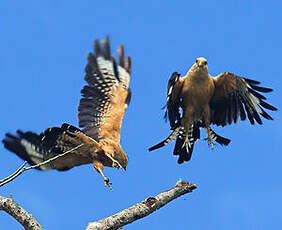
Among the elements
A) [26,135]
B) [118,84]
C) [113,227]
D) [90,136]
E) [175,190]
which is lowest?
[113,227]

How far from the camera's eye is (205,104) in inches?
321

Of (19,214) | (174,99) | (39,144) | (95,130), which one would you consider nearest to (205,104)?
(174,99)

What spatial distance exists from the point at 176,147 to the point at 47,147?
2.75 m

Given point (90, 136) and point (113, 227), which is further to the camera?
point (90, 136)

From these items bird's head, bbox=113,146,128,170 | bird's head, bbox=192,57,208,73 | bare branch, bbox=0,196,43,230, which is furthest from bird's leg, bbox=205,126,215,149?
bare branch, bbox=0,196,43,230

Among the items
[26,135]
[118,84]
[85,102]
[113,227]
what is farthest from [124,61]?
[113,227]

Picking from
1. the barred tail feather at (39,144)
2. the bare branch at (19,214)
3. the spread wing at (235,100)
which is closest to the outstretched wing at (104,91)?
the barred tail feather at (39,144)

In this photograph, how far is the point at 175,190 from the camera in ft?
18.3

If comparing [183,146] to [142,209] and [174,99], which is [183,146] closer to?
[174,99]

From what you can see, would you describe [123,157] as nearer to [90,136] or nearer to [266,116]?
[90,136]

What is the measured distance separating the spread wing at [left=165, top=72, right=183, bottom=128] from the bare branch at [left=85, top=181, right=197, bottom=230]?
229 centimetres

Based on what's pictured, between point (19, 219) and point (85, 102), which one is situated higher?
point (85, 102)

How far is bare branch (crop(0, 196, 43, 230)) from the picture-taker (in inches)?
186

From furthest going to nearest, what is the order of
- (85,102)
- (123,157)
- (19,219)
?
(85,102) < (123,157) < (19,219)
